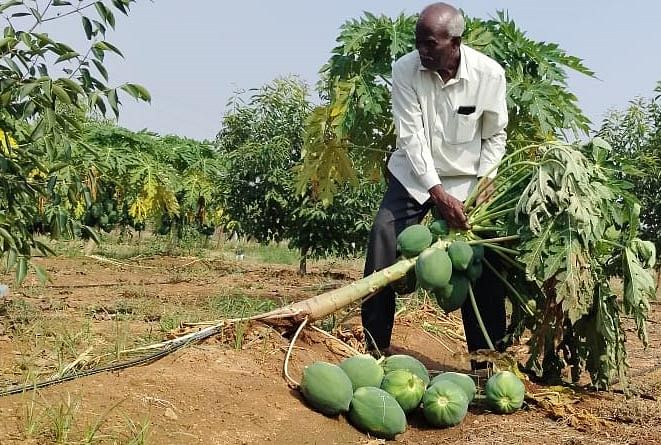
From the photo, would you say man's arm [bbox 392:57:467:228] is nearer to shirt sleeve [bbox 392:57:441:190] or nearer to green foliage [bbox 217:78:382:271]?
shirt sleeve [bbox 392:57:441:190]

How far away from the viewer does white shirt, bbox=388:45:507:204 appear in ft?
13.5

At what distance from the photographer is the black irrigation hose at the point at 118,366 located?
267 cm

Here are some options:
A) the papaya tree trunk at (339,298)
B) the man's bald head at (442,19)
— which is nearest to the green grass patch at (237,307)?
the papaya tree trunk at (339,298)

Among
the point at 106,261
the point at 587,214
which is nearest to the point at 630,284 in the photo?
the point at 587,214

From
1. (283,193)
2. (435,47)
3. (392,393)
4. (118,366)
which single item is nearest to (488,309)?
(392,393)

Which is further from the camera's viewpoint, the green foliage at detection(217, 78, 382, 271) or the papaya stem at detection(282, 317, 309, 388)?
the green foliage at detection(217, 78, 382, 271)

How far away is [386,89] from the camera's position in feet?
17.9

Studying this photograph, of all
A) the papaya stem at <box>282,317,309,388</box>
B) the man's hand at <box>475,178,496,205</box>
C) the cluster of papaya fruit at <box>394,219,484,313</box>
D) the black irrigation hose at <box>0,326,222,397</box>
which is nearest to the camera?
the black irrigation hose at <box>0,326,222,397</box>

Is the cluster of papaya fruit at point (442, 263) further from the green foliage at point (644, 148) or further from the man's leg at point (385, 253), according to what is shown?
the green foliage at point (644, 148)

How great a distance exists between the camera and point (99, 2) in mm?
2781

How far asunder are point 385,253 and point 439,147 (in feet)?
2.05

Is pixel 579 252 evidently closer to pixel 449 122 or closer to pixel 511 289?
pixel 511 289

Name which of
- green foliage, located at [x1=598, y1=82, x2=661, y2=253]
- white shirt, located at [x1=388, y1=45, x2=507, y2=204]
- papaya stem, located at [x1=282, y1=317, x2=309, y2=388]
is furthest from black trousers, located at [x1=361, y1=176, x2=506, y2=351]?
green foliage, located at [x1=598, y1=82, x2=661, y2=253]

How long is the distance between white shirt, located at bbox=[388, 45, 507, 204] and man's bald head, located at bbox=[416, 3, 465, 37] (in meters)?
0.18
